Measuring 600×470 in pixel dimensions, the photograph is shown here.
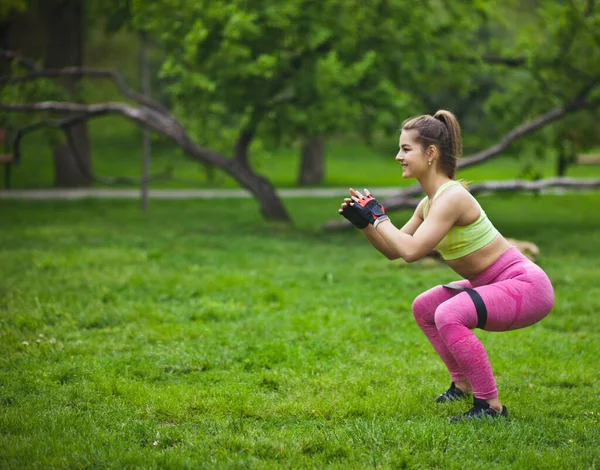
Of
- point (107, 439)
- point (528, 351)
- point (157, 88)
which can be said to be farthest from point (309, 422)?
point (157, 88)

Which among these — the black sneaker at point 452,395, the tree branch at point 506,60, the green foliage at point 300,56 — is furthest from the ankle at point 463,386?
the tree branch at point 506,60

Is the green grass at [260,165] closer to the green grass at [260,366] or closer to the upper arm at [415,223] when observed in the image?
the green grass at [260,366]

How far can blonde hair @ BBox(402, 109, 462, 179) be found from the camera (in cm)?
437

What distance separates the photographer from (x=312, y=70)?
508 inches

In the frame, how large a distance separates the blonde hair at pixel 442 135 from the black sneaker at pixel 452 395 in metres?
1.33

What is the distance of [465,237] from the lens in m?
4.32

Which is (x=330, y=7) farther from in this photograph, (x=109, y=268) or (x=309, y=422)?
(x=309, y=422)

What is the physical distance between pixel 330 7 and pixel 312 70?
1.18 metres

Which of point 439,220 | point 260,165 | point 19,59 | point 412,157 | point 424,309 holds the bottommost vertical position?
point 260,165

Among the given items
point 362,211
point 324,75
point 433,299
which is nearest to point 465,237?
point 433,299

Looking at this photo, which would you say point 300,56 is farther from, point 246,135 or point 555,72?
point 555,72

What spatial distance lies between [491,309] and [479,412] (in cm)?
60

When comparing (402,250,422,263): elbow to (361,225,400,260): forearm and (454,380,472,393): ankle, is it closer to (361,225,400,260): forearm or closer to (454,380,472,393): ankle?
(361,225,400,260): forearm

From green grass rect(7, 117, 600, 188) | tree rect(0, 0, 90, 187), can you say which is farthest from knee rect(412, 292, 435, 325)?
tree rect(0, 0, 90, 187)
